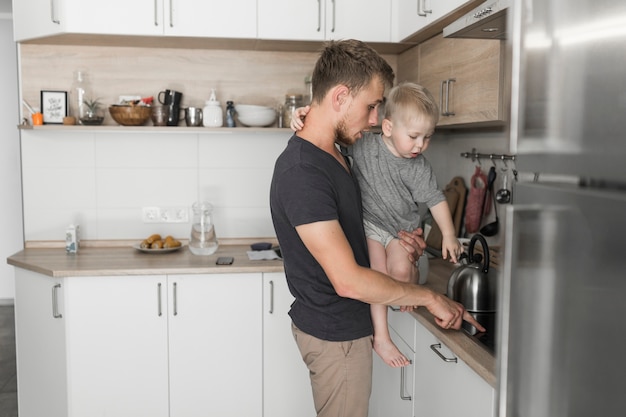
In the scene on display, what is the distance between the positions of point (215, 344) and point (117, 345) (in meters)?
0.44

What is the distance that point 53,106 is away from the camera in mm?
3203

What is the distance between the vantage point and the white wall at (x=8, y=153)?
5.39 metres

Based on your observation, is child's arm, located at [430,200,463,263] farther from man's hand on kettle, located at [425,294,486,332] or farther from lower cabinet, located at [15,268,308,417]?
lower cabinet, located at [15,268,308,417]

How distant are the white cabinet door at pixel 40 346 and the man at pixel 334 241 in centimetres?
142

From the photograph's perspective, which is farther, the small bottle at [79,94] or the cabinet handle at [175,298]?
the small bottle at [79,94]

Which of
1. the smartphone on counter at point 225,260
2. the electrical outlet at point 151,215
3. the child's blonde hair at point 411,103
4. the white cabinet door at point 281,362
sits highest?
the child's blonde hair at point 411,103

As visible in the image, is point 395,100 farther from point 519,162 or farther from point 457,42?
point 519,162

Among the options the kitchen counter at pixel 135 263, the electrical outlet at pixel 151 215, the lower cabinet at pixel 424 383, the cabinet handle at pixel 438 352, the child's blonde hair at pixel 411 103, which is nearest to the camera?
the lower cabinet at pixel 424 383

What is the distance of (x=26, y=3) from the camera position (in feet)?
10.0

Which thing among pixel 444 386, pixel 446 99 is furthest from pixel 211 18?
pixel 444 386

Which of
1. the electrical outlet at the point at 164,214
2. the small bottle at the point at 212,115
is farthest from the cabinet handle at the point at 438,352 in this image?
the electrical outlet at the point at 164,214

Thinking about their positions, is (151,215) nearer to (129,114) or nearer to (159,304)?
(129,114)

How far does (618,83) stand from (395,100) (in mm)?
1433

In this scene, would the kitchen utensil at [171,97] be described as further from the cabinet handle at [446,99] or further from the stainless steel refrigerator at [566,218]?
the stainless steel refrigerator at [566,218]
